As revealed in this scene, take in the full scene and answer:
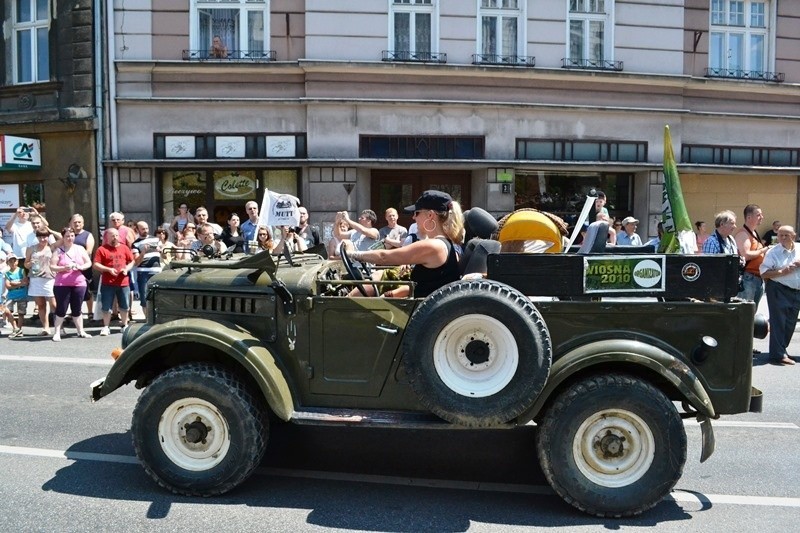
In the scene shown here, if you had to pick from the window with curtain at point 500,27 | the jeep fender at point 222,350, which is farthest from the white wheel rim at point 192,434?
the window with curtain at point 500,27

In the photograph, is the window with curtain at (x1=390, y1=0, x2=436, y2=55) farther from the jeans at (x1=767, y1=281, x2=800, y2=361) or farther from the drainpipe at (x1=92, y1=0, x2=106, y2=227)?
the jeans at (x1=767, y1=281, x2=800, y2=361)

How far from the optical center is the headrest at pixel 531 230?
19.1ft

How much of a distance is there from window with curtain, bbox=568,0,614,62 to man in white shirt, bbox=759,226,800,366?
899 cm

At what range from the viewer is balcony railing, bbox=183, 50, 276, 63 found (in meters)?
16.2

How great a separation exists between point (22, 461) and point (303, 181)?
37.6ft

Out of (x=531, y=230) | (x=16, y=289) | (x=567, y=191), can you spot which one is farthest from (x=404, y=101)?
(x=531, y=230)

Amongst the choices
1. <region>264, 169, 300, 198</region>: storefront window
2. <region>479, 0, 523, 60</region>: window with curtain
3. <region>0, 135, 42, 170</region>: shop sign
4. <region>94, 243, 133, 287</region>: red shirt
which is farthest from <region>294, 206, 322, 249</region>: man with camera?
<region>0, 135, 42, 170</region>: shop sign

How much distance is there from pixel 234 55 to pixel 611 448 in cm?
1425

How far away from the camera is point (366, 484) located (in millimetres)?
4980

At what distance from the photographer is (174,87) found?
53.3ft

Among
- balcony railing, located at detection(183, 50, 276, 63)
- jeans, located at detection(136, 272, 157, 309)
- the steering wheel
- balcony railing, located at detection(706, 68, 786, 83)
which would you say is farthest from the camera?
balcony railing, located at detection(706, 68, 786, 83)

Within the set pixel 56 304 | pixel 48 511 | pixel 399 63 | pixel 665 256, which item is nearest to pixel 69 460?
pixel 48 511

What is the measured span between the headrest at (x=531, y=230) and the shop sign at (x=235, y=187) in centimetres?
1174

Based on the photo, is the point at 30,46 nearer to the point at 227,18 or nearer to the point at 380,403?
the point at 227,18
